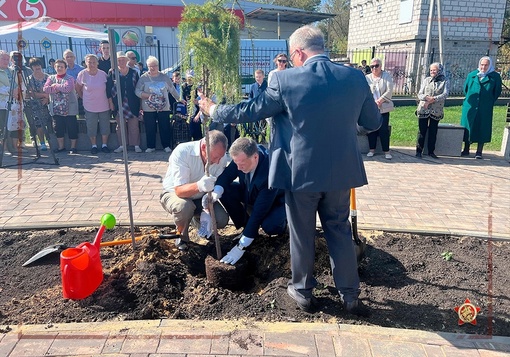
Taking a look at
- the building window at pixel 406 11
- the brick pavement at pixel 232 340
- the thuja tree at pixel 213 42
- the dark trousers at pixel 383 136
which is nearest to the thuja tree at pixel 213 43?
the thuja tree at pixel 213 42

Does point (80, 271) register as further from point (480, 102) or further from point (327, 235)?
point (480, 102)

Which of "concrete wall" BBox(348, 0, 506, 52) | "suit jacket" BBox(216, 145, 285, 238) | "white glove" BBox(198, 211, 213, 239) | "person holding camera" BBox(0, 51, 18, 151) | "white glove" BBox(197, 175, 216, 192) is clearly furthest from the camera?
"concrete wall" BBox(348, 0, 506, 52)

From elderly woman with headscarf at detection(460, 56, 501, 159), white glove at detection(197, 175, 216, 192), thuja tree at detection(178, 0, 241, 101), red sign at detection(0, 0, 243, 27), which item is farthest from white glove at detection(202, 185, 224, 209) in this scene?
red sign at detection(0, 0, 243, 27)

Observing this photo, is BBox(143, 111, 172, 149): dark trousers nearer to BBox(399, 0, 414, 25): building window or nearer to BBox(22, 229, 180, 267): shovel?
BBox(22, 229, 180, 267): shovel

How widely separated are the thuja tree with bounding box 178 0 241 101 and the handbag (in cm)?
563

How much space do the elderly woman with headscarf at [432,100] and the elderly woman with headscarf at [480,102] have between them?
2.70ft

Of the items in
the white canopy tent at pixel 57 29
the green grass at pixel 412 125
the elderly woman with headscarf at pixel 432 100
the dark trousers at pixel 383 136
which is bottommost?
the green grass at pixel 412 125

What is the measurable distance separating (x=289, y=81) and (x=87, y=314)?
2.16 metres

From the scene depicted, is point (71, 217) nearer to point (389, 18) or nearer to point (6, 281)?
point (6, 281)

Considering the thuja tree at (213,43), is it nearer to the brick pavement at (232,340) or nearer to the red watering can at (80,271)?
the red watering can at (80,271)

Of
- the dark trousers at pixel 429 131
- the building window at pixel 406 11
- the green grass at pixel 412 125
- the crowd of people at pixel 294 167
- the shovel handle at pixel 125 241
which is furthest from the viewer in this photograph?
the building window at pixel 406 11

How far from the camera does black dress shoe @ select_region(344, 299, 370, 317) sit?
308cm

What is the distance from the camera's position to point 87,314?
3.05m

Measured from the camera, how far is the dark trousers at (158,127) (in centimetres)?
838
